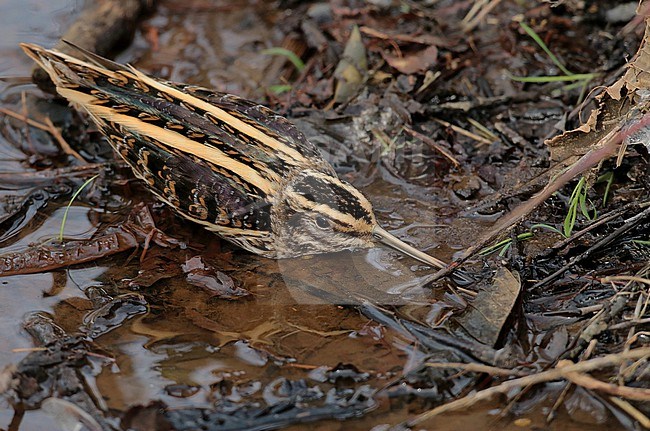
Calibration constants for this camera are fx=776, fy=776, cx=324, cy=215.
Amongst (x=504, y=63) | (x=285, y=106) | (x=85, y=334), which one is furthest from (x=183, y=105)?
(x=504, y=63)

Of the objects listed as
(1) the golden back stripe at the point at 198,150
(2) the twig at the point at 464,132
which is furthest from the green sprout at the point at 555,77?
(1) the golden back stripe at the point at 198,150

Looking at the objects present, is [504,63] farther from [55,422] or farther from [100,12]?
[55,422]

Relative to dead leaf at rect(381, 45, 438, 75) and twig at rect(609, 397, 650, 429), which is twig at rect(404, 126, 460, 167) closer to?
dead leaf at rect(381, 45, 438, 75)

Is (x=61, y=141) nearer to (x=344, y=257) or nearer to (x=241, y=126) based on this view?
(x=241, y=126)

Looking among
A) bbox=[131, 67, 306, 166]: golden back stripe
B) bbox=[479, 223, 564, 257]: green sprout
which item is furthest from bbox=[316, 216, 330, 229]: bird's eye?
bbox=[479, 223, 564, 257]: green sprout

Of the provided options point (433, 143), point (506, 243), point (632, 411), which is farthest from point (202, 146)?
point (632, 411)

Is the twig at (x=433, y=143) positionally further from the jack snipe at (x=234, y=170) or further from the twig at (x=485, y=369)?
the twig at (x=485, y=369)

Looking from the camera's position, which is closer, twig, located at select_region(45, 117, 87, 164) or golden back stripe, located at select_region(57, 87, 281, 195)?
golden back stripe, located at select_region(57, 87, 281, 195)
